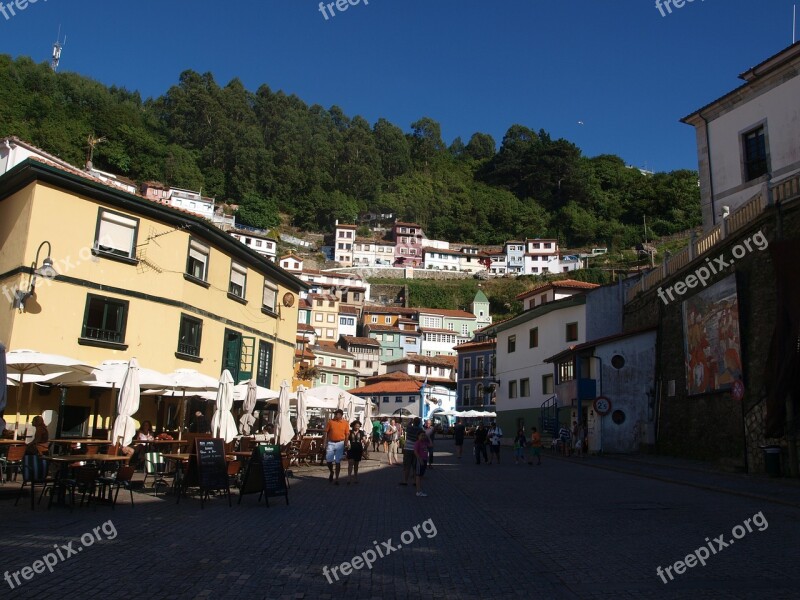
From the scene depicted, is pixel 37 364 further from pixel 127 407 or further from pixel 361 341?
pixel 361 341

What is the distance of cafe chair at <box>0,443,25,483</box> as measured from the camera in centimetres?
1261

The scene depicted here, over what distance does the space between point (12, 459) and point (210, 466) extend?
4629mm

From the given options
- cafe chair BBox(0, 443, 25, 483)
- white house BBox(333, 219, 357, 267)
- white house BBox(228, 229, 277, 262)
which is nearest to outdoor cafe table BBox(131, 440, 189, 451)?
cafe chair BBox(0, 443, 25, 483)

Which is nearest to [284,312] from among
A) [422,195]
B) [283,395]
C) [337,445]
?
[283,395]

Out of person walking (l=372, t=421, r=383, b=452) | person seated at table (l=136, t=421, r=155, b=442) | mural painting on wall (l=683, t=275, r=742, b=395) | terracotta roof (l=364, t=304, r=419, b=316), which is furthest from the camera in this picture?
terracotta roof (l=364, t=304, r=419, b=316)

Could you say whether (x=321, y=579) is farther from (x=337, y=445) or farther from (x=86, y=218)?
(x=86, y=218)

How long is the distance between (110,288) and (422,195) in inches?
5011

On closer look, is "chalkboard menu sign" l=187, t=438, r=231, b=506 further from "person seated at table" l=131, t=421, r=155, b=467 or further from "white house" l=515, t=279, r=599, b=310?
"white house" l=515, t=279, r=599, b=310

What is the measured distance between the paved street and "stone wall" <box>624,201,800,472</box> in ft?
17.2

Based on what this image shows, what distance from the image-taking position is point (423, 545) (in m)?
8.12

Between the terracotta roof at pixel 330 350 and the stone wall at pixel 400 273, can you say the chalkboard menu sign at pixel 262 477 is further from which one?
the stone wall at pixel 400 273

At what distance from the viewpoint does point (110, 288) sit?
19719 mm

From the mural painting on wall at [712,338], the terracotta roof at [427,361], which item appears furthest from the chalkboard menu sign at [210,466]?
the terracotta roof at [427,361]

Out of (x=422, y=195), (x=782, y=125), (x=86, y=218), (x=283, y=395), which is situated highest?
(x=422, y=195)
